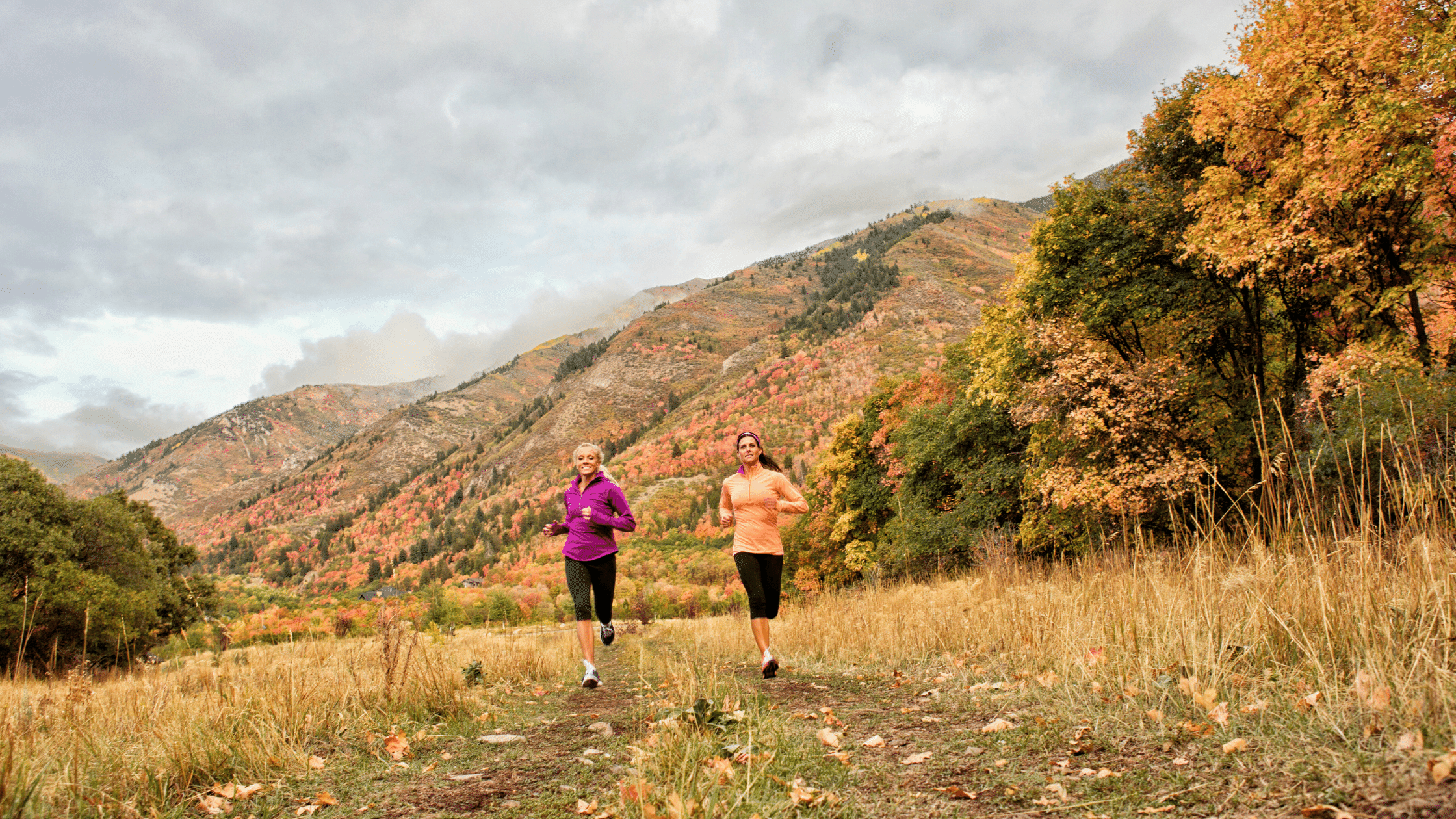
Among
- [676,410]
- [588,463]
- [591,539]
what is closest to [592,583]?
[591,539]

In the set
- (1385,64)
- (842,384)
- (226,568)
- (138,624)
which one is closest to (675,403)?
(842,384)

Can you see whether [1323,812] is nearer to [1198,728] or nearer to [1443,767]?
[1443,767]

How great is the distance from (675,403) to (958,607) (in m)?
134

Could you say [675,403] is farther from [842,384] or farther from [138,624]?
[138,624]

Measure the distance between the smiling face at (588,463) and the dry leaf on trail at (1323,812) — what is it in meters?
5.73

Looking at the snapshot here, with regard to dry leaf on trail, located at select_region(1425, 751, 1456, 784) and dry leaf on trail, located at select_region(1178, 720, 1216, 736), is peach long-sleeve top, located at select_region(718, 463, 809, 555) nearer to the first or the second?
dry leaf on trail, located at select_region(1178, 720, 1216, 736)

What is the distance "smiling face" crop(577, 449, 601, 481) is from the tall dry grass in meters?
2.12

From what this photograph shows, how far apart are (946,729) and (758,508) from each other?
2925mm

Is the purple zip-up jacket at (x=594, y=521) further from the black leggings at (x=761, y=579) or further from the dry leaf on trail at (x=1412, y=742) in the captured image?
the dry leaf on trail at (x=1412, y=742)

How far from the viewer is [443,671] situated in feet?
17.3

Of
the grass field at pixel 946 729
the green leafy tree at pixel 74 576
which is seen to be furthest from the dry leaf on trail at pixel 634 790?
the green leafy tree at pixel 74 576

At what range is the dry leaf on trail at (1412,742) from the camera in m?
1.98

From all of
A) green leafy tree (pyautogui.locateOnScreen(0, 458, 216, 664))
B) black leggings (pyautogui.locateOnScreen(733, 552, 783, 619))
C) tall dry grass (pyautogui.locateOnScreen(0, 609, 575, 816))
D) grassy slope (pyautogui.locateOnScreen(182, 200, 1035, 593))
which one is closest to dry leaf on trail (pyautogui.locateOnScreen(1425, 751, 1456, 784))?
tall dry grass (pyautogui.locateOnScreen(0, 609, 575, 816))

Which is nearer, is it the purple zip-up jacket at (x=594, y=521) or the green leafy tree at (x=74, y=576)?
the purple zip-up jacket at (x=594, y=521)
